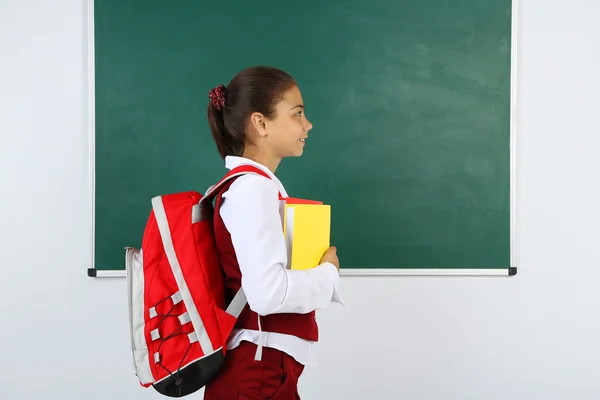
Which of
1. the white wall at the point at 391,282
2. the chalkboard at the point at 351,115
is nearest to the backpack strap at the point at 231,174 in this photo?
the chalkboard at the point at 351,115

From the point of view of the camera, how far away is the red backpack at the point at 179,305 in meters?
1.11

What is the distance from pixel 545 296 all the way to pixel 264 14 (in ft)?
5.59

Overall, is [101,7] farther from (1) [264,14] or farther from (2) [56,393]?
(2) [56,393]

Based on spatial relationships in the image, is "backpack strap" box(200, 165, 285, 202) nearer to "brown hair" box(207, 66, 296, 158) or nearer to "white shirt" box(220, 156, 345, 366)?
"white shirt" box(220, 156, 345, 366)

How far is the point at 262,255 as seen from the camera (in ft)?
3.47

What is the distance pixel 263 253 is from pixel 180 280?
201 millimetres

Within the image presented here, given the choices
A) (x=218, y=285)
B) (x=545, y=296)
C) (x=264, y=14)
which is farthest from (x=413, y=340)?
(x=264, y=14)

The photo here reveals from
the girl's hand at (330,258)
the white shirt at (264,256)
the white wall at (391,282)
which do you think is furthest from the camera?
the white wall at (391,282)

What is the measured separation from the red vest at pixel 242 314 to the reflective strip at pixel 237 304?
28 millimetres

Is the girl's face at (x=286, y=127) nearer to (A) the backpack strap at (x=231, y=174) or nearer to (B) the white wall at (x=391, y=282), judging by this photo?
(A) the backpack strap at (x=231, y=174)

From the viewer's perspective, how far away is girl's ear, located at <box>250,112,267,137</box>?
124cm

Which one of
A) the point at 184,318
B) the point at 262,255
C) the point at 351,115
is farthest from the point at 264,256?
the point at 351,115

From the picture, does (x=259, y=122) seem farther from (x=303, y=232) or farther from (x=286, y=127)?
(x=303, y=232)

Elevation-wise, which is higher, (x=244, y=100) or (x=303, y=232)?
(x=244, y=100)
